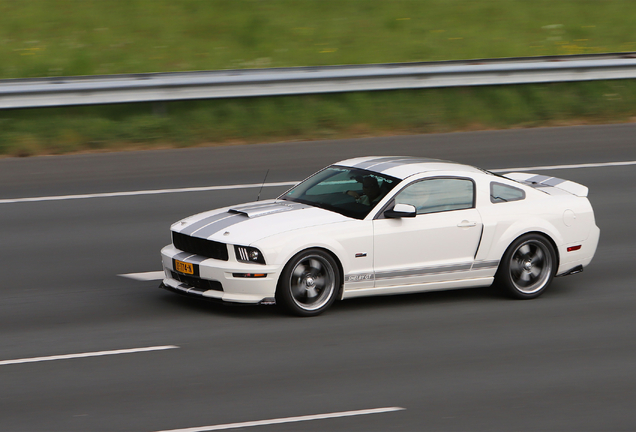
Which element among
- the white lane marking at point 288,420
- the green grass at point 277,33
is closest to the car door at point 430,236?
the white lane marking at point 288,420

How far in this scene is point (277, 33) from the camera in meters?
20.7

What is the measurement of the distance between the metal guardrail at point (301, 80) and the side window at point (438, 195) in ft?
25.8

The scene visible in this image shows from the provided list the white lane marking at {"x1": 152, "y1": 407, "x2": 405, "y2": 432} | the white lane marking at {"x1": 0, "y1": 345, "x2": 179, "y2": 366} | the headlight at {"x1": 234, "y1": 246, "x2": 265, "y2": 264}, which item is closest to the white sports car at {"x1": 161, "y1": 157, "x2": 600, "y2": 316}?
the headlight at {"x1": 234, "y1": 246, "x2": 265, "y2": 264}

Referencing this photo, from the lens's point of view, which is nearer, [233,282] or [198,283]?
[233,282]

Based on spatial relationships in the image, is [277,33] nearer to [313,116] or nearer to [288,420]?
Answer: [313,116]

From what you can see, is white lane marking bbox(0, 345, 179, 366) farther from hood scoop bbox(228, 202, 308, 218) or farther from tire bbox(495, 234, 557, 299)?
tire bbox(495, 234, 557, 299)

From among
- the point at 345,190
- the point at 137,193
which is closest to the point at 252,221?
the point at 345,190

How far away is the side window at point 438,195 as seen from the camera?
360 inches

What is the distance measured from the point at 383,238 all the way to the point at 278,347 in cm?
170

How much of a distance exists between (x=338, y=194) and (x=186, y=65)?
10632mm

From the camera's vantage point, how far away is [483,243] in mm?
9281

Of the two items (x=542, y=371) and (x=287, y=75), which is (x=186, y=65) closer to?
(x=287, y=75)

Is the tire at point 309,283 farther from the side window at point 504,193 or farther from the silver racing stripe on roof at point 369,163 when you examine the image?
the side window at point 504,193

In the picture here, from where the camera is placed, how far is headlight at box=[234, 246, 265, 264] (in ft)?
27.3
